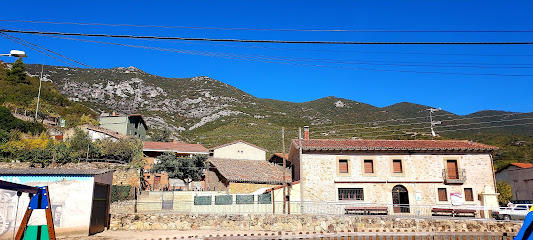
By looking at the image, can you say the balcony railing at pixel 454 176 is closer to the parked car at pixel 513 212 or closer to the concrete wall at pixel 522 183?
the parked car at pixel 513 212

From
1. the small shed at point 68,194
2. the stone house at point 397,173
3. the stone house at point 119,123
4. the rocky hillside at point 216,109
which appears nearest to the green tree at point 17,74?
the rocky hillside at point 216,109

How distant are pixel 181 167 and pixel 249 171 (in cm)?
657

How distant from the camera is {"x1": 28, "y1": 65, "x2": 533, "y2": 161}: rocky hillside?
71.9 metres

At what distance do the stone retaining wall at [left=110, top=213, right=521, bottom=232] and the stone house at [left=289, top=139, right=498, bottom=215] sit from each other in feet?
16.4

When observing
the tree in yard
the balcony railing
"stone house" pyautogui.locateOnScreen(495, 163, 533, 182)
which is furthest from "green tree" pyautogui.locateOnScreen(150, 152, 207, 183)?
"stone house" pyautogui.locateOnScreen(495, 163, 533, 182)

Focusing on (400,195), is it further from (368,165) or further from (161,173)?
(161,173)

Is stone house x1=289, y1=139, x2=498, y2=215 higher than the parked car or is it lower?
higher

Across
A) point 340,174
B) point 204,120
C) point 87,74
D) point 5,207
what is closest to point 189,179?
point 340,174

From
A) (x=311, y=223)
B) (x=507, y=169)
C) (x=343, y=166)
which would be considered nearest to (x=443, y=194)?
(x=343, y=166)

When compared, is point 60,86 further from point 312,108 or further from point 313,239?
point 313,239

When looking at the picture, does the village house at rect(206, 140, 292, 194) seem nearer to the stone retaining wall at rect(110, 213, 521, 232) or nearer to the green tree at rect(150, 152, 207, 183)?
the green tree at rect(150, 152, 207, 183)

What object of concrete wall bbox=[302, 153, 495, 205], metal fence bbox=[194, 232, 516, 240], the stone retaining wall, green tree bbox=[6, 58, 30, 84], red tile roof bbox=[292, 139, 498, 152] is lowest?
the stone retaining wall

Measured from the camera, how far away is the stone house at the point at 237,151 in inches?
1785

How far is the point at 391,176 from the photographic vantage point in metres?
28.6
